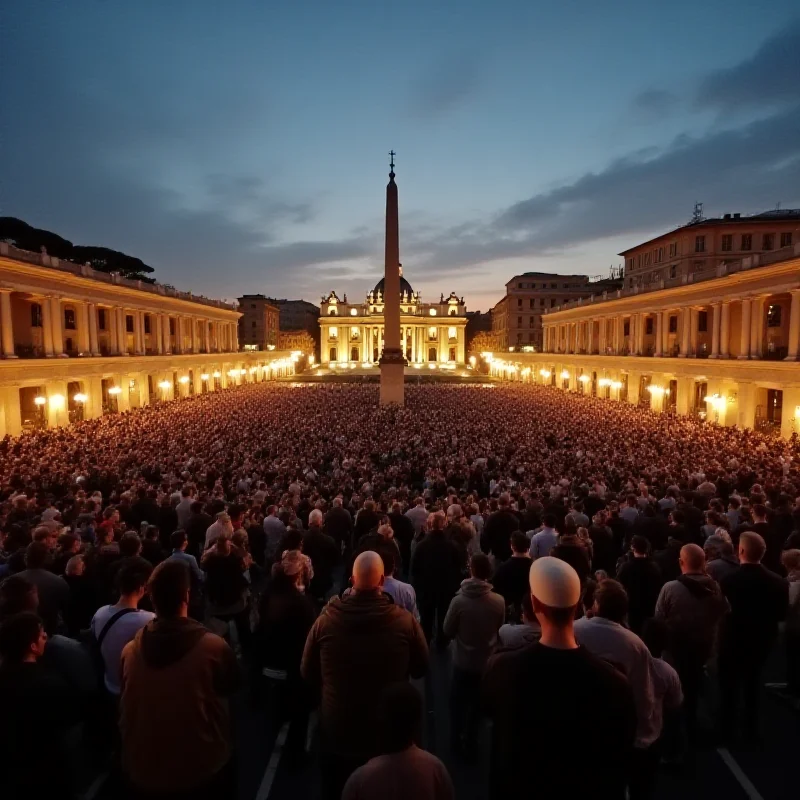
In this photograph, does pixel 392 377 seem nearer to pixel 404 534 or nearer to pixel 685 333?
pixel 685 333

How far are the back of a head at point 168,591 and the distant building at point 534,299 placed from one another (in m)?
100

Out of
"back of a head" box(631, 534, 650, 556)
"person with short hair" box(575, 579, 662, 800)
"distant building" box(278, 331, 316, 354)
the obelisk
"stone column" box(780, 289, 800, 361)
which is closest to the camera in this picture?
"person with short hair" box(575, 579, 662, 800)

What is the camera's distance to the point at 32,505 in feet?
37.1

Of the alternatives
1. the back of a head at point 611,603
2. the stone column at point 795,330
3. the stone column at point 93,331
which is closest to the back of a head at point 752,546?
the back of a head at point 611,603

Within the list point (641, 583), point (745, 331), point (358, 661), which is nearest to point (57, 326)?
point (641, 583)

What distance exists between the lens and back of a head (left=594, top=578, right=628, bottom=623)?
389 cm

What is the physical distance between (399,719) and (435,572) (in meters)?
5.06

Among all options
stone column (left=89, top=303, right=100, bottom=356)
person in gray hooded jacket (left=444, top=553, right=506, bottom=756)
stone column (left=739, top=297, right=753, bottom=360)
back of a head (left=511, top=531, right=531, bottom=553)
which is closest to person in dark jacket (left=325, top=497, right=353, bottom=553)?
back of a head (left=511, top=531, right=531, bottom=553)

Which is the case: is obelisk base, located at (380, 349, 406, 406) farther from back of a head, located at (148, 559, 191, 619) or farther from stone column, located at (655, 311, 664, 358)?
back of a head, located at (148, 559, 191, 619)

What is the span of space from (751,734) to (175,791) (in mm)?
5511

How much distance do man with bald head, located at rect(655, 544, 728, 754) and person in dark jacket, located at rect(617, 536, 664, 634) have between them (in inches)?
36.7

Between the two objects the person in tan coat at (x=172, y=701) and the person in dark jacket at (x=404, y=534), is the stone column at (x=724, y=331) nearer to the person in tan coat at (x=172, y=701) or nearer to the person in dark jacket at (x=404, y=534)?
the person in dark jacket at (x=404, y=534)

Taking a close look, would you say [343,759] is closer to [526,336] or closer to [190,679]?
[190,679]

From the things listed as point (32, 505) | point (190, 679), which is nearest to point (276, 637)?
point (190, 679)
